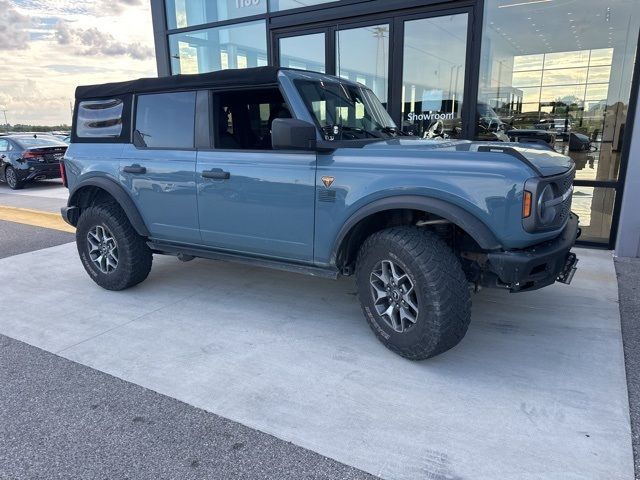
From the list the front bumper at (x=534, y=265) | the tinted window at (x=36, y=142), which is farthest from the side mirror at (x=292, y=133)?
the tinted window at (x=36, y=142)

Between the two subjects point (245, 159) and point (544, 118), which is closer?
point (245, 159)

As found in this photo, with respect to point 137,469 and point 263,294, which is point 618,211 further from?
point 137,469

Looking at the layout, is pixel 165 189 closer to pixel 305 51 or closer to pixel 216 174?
pixel 216 174

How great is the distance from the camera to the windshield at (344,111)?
358 cm

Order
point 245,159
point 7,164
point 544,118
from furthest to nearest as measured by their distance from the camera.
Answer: point 7,164
point 544,118
point 245,159

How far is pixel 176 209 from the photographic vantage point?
4043 mm

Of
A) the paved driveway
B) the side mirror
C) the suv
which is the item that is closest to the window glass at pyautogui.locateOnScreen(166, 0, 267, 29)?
the suv

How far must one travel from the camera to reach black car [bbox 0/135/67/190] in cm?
1277

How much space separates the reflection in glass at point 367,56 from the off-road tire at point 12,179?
10.1m

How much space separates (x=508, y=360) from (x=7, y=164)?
14169mm

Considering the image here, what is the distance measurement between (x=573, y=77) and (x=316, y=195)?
4437 millimetres

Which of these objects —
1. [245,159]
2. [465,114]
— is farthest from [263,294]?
[465,114]

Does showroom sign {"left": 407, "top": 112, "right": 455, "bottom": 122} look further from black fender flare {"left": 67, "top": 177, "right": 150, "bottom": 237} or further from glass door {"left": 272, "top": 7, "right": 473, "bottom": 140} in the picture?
black fender flare {"left": 67, "top": 177, "right": 150, "bottom": 237}

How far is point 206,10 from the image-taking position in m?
8.82
